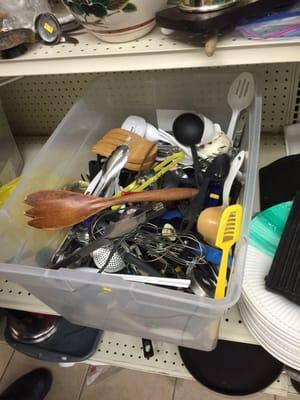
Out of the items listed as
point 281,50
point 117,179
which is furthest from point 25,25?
point 281,50

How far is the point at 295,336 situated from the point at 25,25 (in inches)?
25.9

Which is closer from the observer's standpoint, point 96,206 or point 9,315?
point 96,206

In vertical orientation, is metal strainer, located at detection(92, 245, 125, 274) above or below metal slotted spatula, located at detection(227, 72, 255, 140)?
below

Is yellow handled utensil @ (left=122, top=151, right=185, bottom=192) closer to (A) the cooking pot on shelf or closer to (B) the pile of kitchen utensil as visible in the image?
(B) the pile of kitchen utensil

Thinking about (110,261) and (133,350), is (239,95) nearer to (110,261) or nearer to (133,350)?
(110,261)

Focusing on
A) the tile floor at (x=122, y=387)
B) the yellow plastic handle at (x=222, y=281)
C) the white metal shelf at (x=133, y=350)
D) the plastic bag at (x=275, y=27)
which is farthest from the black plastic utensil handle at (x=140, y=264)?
the tile floor at (x=122, y=387)

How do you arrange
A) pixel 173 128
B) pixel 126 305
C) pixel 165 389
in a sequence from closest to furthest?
pixel 126 305 < pixel 173 128 < pixel 165 389

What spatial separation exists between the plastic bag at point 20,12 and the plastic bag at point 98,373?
3.53 ft

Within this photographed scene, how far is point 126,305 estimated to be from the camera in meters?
0.58

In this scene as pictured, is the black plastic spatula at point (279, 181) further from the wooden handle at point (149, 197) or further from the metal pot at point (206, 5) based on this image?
the metal pot at point (206, 5)

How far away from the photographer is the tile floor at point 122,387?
115cm

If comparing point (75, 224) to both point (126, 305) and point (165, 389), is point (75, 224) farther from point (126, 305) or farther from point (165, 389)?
point (165, 389)

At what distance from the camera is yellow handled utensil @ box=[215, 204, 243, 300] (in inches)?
20.8

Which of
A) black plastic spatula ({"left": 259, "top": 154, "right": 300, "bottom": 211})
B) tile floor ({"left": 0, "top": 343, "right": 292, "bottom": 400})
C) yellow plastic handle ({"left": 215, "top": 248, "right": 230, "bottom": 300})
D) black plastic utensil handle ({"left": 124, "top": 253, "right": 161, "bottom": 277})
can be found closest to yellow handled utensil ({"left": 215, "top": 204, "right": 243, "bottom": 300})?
yellow plastic handle ({"left": 215, "top": 248, "right": 230, "bottom": 300})
